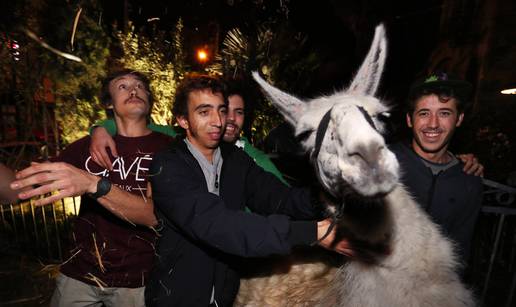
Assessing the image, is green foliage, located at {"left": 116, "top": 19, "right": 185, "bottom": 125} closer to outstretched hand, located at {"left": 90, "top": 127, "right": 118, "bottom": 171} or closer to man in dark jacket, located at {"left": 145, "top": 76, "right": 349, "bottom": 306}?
outstretched hand, located at {"left": 90, "top": 127, "right": 118, "bottom": 171}

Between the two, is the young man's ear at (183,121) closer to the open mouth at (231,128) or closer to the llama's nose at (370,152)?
the open mouth at (231,128)

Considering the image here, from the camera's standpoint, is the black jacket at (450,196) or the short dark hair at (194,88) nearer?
the short dark hair at (194,88)

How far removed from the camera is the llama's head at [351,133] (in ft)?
3.98

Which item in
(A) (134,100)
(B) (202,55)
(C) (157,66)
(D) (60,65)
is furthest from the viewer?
(B) (202,55)

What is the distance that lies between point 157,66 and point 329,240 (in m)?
5.18

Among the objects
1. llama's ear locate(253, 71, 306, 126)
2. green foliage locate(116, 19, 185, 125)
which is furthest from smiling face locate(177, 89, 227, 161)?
green foliage locate(116, 19, 185, 125)

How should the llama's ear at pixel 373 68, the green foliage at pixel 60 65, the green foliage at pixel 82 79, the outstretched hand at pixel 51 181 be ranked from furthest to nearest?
the green foliage at pixel 82 79 < the green foliage at pixel 60 65 < the llama's ear at pixel 373 68 < the outstretched hand at pixel 51 181

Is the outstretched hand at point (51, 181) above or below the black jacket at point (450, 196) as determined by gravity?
above

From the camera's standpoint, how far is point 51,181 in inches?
56.5

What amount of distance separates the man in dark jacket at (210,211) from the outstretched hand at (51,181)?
1.19 feet

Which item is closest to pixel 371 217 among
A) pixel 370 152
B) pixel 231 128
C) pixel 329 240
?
pixel 329 240

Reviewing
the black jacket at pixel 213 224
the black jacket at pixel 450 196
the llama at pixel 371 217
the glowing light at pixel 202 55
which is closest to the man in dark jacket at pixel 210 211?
the black jacket at pixel 213 224

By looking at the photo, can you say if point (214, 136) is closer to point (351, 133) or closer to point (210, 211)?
point (210, 211)

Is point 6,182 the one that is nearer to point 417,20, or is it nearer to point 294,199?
point 294,199
